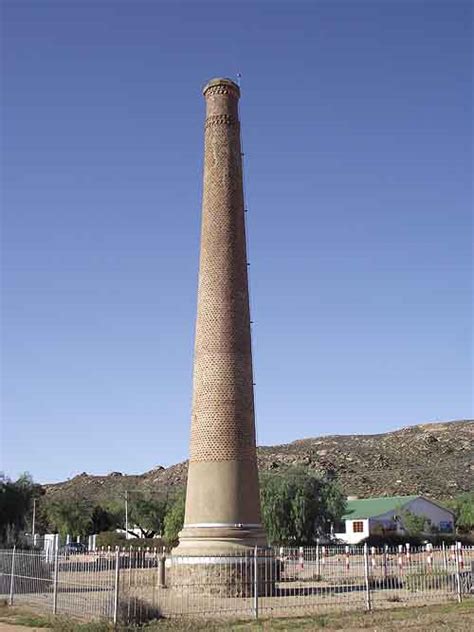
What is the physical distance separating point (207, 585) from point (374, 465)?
81.2 metres

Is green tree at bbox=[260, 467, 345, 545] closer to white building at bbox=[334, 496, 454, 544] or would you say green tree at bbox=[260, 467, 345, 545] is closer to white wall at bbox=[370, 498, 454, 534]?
white building at bbox=[334, 496, 454, 544]

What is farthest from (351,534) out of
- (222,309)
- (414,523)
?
(222,309)

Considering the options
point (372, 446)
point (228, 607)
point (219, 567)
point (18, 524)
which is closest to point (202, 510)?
point (219, 567)

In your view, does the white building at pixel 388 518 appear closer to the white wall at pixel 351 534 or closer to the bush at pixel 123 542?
the white wall at pixel 351 534

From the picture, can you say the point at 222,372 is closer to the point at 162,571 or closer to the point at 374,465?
the point at 162,571

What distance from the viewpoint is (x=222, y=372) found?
82.0ft

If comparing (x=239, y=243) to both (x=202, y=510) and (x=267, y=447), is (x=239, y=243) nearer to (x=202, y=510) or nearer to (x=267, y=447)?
(x=202, y=510)

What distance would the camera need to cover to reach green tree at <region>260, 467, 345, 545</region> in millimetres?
50812

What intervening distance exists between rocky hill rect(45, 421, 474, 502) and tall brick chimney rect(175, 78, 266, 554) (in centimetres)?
6532

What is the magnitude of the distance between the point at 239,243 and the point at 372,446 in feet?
303

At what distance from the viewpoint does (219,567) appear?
23.1 metres

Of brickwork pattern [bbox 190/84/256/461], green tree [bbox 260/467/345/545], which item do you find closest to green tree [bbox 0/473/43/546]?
green tree [bbox 260/467/345/545]

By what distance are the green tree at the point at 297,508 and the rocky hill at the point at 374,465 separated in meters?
35.0

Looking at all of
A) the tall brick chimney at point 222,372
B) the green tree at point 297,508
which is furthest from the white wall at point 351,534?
the tall brick chimney at point 222,372
